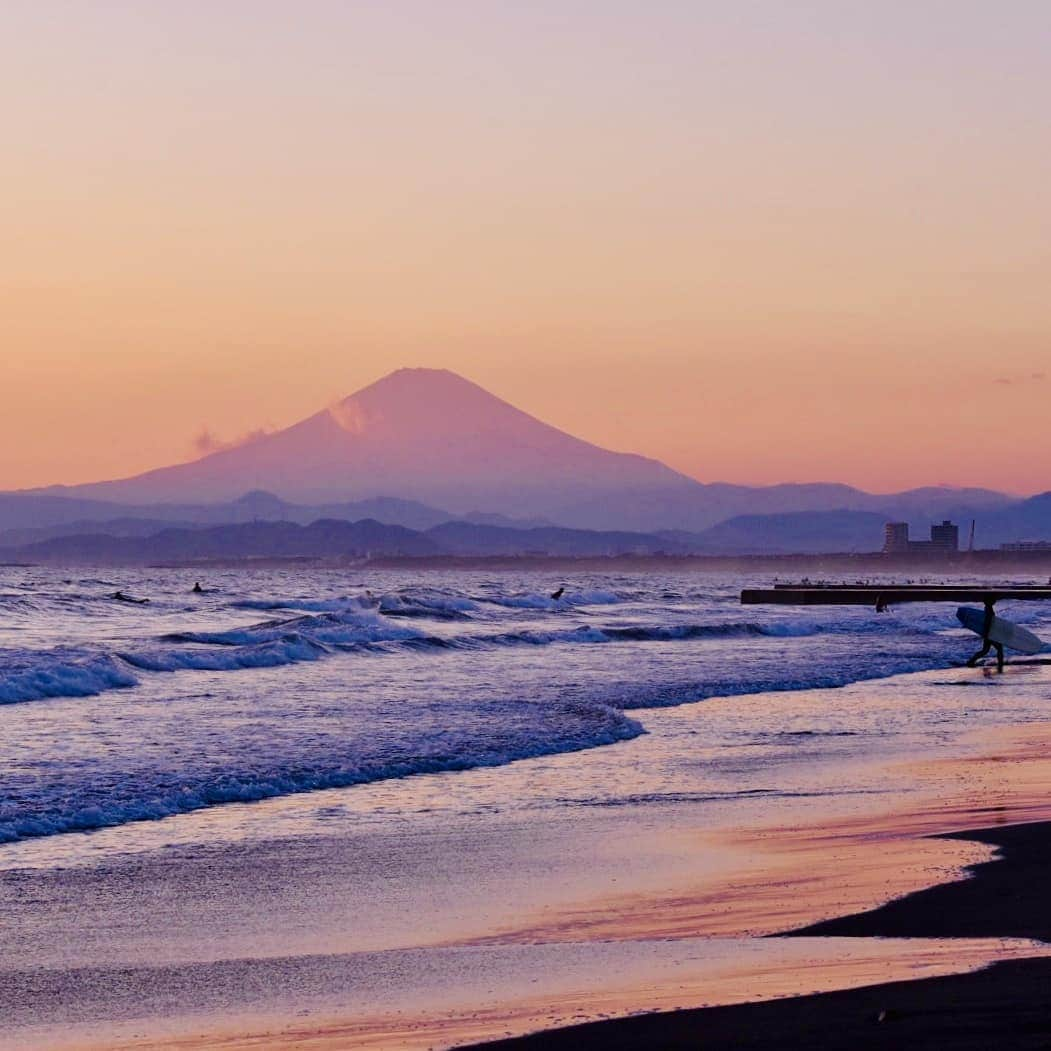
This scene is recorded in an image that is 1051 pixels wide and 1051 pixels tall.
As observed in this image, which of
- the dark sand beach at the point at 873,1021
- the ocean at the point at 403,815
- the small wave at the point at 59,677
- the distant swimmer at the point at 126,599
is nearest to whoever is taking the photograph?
the dark sand beach at the point at 873,1021

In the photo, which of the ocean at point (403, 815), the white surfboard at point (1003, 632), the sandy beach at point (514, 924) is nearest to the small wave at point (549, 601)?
the white surfboard at point (1003, 632)

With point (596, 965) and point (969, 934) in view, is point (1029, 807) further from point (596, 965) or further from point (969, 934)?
point (596, 965)

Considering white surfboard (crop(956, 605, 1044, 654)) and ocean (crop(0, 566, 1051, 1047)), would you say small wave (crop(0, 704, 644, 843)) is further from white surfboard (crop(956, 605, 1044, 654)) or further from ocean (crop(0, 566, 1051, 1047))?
white surfboard (crop(956, 605, 1044, 654))

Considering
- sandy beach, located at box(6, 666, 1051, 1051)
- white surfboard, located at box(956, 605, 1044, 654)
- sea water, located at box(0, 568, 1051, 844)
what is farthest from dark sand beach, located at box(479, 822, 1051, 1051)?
white surfboard, located at box(956, 605, 1044, 654)

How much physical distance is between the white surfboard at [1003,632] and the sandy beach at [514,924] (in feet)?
88.0

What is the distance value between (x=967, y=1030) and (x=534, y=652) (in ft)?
129

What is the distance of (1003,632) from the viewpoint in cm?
4194

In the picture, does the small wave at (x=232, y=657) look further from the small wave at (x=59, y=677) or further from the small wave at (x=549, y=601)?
the small wave at (x=549, y=601)

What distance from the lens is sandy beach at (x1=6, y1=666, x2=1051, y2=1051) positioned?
25.8 ft

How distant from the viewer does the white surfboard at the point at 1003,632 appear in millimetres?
41656

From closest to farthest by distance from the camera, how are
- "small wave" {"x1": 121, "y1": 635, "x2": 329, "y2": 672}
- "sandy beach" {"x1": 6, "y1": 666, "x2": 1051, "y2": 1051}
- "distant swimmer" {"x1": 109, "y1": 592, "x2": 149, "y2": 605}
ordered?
"sandy beach" {"x1": 6, "y1": 666, "x2": 1051, "y2": 1051}, "small wave" {"x1": 121, "y1": 635, "x2": 329, "y2": 672}, "distant swimmer" {"x1": 109, "y1": 592, "x2": 149, "y2": 605}

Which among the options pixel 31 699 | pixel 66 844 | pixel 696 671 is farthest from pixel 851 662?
pixel 66 844

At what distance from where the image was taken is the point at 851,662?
40531 millimetres

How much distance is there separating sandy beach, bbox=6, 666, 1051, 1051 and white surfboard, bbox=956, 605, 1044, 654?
26.8 meters
